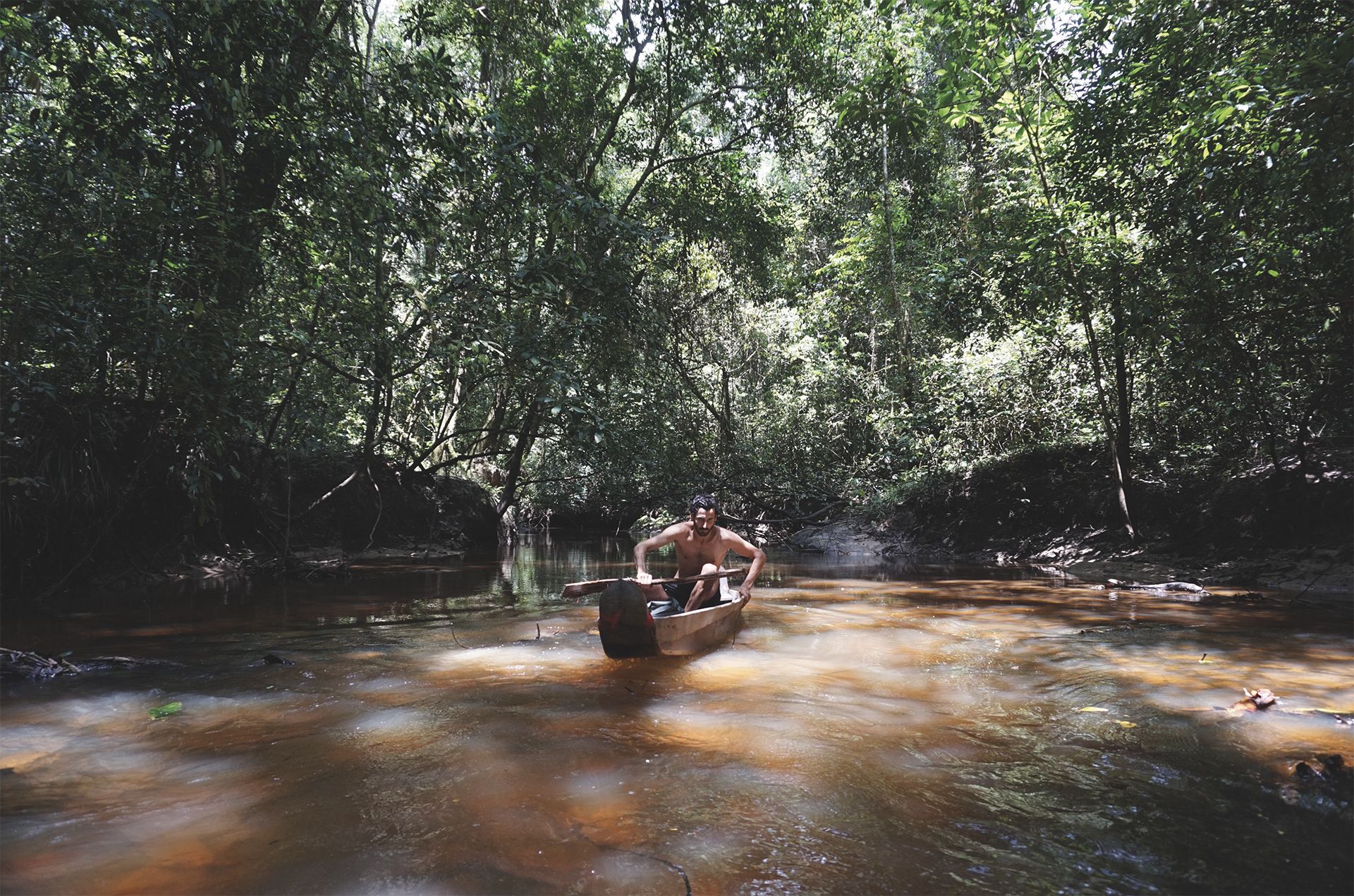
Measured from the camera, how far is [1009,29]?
904 cm

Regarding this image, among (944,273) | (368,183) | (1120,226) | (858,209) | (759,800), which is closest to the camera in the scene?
(759,800)

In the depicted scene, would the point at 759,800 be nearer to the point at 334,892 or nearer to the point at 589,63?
the point at 334,892

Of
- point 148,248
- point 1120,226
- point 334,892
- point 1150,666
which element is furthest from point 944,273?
point 334,892

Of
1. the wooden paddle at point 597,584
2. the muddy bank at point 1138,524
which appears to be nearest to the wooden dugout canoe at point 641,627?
the wooden paddle at point 597,584

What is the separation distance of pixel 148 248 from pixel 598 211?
4.42 metres

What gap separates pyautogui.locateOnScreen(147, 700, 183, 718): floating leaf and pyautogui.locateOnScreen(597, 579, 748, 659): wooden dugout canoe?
2527mm

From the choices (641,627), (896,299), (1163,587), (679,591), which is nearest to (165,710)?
(641,627)

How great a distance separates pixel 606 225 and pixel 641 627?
14.2 ft

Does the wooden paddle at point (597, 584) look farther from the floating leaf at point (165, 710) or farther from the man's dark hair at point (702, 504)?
the floating leaf at point (165, 710)

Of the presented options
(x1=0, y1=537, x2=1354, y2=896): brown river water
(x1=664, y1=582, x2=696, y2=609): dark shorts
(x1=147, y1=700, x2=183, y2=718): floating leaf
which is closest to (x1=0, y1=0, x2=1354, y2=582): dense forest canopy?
(x1=664, y1=582, x2=696, y2=609): dark shorts

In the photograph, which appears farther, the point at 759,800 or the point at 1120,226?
→ the point at 1120,226

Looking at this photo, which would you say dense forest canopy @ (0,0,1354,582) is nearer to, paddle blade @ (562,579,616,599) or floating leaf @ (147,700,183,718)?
paddle blade @ (562,579,616,599)

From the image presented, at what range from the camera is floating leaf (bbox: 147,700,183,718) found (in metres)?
3.92

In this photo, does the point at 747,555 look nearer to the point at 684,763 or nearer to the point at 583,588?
the point at 583,588
